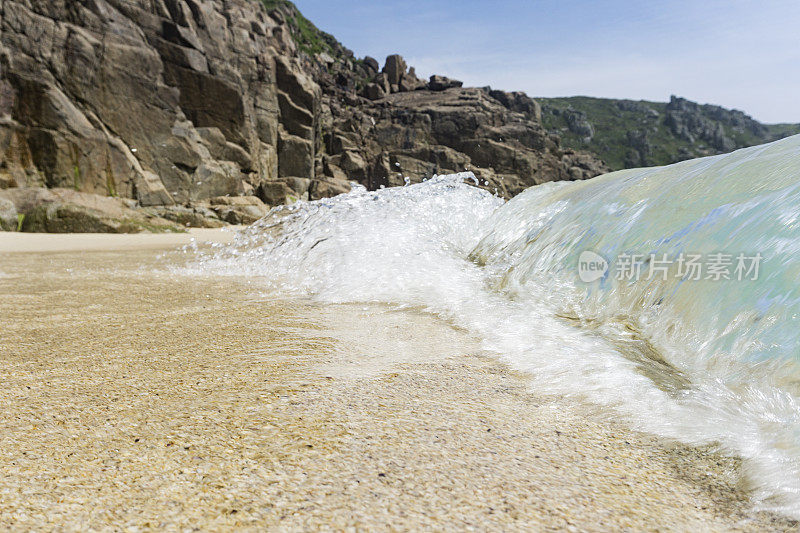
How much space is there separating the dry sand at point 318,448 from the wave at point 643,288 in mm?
149

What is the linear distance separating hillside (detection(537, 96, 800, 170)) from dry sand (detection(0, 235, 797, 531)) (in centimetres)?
5944

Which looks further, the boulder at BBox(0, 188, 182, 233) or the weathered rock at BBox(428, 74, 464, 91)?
the weathered rock at BBox(428, 74, 464, 91)

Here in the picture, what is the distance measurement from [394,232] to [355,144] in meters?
29.7

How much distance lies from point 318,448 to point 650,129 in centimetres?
7407

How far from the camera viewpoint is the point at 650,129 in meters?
64.1

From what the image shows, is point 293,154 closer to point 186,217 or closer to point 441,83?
point 186,217

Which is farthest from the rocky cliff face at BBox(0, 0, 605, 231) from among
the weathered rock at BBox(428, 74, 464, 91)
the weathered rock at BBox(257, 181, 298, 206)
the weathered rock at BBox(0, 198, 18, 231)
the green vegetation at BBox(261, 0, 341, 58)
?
the green vegetation at BBox(261, 0, 341, 58)

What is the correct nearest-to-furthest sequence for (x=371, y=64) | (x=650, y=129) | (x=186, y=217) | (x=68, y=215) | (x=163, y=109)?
(x=68, y=215), (x=186, y=217), (x=163, y=109), (x=371, y=64), (x=650, y=129)

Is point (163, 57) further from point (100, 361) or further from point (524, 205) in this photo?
point (100, 361)

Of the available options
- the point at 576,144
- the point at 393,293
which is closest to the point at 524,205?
the point at 393,293

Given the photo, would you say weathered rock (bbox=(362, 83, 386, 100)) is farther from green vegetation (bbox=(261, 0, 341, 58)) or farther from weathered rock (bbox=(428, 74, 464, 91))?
green vegetation (bbox=(261, 0, 341, 58))

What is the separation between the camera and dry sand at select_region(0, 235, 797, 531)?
788 millimetres

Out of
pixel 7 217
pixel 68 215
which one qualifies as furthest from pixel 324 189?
pixel 7 217

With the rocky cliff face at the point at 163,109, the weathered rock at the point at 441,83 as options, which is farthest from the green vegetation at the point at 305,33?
the rocky cliff face at the point at 163,109
